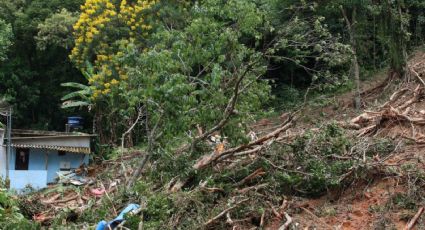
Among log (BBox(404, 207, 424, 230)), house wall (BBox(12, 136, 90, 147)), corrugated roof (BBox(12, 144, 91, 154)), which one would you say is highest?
log (BBox(404, 207, 424, 230))

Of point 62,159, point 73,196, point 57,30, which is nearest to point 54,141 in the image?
point 62,159

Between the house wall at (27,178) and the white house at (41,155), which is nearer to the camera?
the house wall at (27,178)

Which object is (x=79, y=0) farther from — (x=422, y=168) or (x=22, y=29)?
(x=422, y=168)

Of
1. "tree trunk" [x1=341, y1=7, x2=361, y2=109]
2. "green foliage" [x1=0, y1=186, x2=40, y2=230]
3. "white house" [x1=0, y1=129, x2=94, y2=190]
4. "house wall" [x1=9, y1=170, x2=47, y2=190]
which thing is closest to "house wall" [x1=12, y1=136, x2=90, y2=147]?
"white house" [x1=0, y1=129, x2=94, y2=190]

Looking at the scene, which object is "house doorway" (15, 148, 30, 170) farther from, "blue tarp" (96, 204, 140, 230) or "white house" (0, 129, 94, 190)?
"blue tarp" (96, 204, 140, 230)

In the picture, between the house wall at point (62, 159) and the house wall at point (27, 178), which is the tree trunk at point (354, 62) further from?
the house wall at point (27, 178)

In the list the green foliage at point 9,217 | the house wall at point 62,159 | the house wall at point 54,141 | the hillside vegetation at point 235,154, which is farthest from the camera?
the house wall at point 62,159

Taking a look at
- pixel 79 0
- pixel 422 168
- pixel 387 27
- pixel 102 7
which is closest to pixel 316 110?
pixel 387 27

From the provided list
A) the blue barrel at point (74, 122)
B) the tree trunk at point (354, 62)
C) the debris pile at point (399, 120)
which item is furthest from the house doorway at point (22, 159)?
the debris pile at point (399, 120)

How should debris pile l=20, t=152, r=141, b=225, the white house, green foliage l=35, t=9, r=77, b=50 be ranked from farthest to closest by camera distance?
green foliage l=35, t=9, r=77, b=50 → the white house → debris pile l=20, t=152, r=141, b=225

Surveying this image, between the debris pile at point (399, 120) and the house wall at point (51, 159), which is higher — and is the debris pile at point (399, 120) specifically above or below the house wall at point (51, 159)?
above

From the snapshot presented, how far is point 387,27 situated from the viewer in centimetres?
1222

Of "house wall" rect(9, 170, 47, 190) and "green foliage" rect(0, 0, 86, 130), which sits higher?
"green foliage" rect(0, 0, 86, 130)

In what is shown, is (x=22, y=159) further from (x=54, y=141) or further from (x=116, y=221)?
(x=116, y=221)
